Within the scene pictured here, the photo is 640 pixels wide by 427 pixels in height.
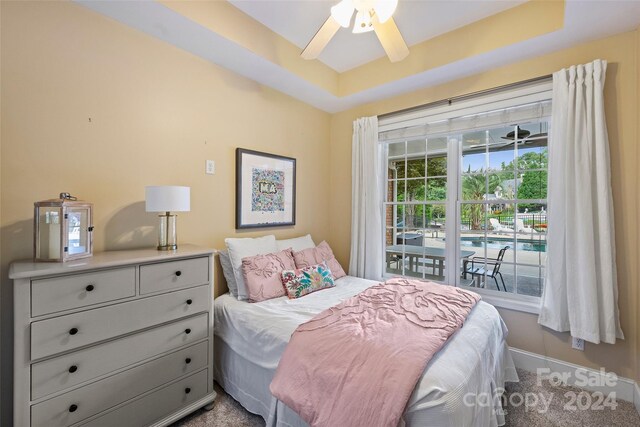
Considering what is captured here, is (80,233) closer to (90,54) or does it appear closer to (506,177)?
(90,54)

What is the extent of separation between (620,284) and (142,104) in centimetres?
369

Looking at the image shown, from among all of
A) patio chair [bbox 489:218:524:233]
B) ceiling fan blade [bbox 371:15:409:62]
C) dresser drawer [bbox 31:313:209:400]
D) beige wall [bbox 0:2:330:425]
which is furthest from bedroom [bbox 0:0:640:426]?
patio chair [bbox 489:218:524:233]

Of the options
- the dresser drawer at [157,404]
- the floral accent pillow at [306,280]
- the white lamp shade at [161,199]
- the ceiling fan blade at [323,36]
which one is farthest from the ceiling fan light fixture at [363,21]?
the dresser drawer at [157,404]

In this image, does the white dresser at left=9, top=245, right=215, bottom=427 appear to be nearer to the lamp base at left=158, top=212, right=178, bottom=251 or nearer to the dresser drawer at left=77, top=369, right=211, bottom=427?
the dresser drawer at left=77, top=369, right=211, bottom=427

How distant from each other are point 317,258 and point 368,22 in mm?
1980

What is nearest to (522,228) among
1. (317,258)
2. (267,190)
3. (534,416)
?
(534,416)

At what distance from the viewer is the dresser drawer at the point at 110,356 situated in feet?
4.14

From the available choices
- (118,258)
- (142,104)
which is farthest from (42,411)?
(142,104)

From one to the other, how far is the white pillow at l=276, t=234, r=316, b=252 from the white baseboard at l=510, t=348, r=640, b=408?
210 centimetres

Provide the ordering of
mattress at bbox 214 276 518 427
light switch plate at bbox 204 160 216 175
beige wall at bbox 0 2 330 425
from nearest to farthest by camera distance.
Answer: mattress at bbox 214 276 518 427, beige wall at bbox 0 2 330 425, light switch plate at bbox 204 160 216 175

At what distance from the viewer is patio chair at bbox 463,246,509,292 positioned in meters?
2.63

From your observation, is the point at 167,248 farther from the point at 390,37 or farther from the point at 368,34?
the point at 368,34

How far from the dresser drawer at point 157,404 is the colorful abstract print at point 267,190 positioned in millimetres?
1514

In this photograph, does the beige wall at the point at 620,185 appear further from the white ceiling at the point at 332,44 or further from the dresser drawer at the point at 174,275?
the dresser drawer at the point at 174,275
